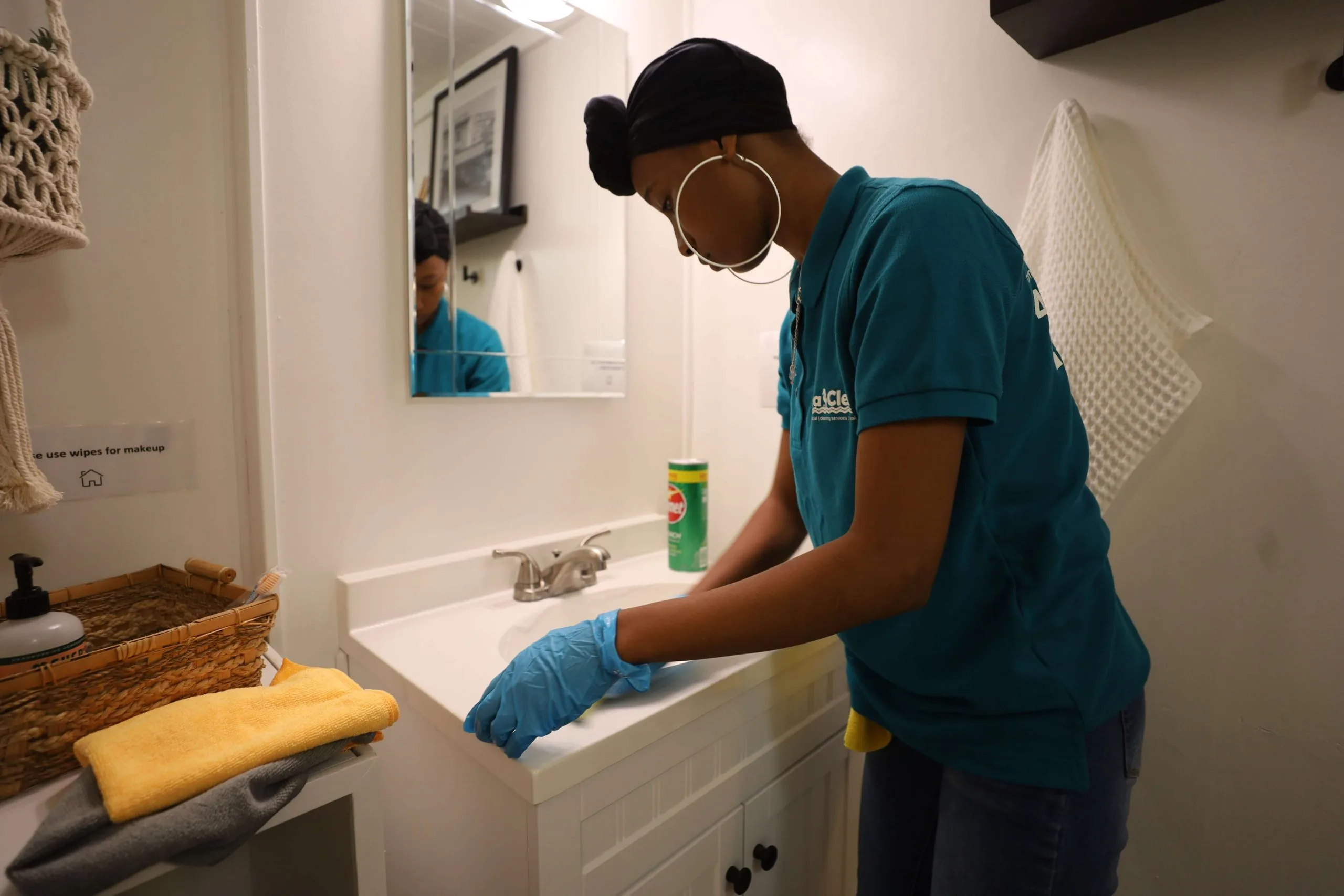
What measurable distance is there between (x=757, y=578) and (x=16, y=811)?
0.64m

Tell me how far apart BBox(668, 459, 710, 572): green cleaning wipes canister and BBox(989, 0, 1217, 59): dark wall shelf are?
0.85 meters

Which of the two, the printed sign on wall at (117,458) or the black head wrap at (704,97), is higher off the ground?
the black head wrap at (704,97)

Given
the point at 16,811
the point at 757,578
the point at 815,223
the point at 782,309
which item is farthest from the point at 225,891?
the point at 782,309

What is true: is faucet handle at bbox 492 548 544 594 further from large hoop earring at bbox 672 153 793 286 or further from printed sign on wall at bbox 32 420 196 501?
large hoop earring at bbox 672 153 793 286

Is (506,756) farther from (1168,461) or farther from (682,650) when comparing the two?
(1168,461)

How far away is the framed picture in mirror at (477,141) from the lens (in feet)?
3.51

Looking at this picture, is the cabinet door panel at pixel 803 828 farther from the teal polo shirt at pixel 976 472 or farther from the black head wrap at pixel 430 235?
the black head wrap at pixel 430 235

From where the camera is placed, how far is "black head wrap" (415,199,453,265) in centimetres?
105

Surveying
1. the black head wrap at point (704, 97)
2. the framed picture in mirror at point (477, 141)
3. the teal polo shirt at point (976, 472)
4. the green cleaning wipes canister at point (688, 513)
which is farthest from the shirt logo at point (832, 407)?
the framed picture in mirror at point (477, 141)

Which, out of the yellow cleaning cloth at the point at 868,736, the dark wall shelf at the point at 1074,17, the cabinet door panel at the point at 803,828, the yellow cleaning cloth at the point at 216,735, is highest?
the dark wall shelf at the point at 1074,17

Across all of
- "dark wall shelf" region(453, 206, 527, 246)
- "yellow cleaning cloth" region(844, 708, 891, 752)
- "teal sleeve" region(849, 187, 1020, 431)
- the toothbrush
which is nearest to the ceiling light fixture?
"dark wall shelf" region(453, 206, 527, 246)

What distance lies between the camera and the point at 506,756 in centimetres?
66

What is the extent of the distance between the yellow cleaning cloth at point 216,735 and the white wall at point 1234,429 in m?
1.05

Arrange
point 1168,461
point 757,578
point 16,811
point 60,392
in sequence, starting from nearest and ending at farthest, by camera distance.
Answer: point 16,811, point 757,578, point 60,392, point 1168,461
